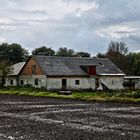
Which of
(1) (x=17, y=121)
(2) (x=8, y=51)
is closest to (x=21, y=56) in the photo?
(2) (x=8, y=51)

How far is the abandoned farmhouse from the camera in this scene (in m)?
57.1

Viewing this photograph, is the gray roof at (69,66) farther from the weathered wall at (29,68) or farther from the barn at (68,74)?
the weathered wall at (29,68)

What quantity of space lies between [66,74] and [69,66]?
3141 millimetres

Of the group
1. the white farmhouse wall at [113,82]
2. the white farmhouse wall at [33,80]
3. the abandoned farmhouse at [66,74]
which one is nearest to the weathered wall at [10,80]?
the abandoned farmhouse at [66,74]

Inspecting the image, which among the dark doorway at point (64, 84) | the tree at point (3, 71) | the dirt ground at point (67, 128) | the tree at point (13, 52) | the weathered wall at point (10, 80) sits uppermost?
the tree at point (13, 52)

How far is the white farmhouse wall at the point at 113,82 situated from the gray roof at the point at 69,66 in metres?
0.81

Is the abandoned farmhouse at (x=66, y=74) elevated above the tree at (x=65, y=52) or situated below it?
below

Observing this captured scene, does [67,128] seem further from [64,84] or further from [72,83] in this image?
[72,83]

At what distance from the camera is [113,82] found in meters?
63.1

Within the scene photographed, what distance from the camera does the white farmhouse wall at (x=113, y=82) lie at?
61.7 metres

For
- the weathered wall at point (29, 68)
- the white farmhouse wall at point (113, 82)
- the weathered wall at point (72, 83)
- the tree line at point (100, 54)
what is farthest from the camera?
the tree line at point (100, 54)

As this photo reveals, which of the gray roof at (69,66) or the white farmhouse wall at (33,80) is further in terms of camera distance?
the gray roof at (69,66)

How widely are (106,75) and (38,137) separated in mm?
47738

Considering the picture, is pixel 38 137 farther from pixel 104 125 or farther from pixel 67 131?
pixel 104 125
